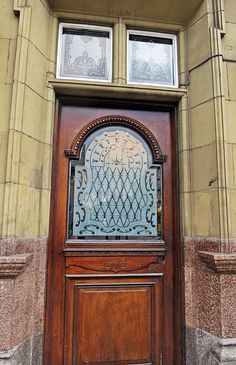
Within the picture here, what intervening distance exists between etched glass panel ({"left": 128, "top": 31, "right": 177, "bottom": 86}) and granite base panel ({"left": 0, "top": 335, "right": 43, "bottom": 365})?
2.23 metres

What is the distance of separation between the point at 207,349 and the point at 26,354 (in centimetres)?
130

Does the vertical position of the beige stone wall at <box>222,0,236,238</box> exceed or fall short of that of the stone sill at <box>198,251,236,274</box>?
it exceeds it

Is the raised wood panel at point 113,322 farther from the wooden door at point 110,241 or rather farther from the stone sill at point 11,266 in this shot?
the stone sill at point 11,266

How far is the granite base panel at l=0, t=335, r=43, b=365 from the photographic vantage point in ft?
5.95

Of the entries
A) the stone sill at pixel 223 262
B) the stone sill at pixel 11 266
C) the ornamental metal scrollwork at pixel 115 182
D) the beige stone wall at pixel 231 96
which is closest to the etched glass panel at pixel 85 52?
the ornamental metal scrollwork at pixel 115 182

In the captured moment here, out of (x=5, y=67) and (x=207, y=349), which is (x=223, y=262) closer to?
(x=207, y=349)

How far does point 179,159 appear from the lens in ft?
8.30

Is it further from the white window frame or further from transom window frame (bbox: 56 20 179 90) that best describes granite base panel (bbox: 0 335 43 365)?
the white window frame

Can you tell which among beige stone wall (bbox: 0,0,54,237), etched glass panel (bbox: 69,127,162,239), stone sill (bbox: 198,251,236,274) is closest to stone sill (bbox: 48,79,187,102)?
beige stone wall (bbox: 0,0,54,237)

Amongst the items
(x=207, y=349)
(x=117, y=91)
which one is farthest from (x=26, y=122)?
(x=207, y=349)

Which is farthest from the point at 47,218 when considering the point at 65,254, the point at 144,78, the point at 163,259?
the point at 144,78

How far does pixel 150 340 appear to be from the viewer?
2.38 metres

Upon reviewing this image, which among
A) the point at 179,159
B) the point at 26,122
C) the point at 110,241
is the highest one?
the point at 26,122

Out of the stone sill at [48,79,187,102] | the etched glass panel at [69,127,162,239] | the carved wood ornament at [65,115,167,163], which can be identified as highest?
the stone sill at [48,79,187,102]
